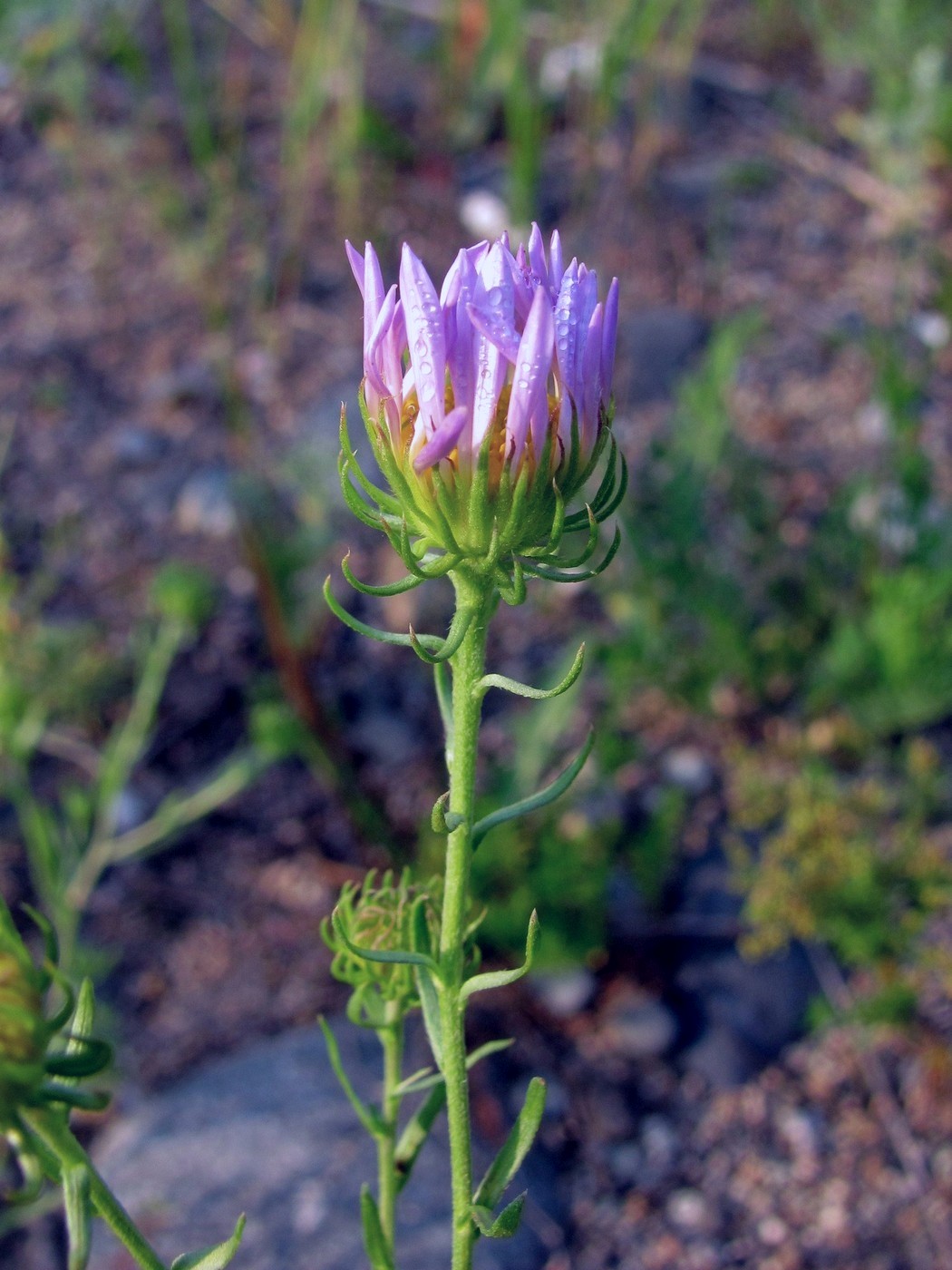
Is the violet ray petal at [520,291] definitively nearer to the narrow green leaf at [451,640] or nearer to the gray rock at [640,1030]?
the narrow green leaf at [451,640]

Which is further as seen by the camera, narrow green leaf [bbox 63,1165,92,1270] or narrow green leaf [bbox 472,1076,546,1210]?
narrow green leaf [bbox 472,1076,546,1210]

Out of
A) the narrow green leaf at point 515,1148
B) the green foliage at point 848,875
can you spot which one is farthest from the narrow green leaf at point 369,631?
the green foliage at point 848,875

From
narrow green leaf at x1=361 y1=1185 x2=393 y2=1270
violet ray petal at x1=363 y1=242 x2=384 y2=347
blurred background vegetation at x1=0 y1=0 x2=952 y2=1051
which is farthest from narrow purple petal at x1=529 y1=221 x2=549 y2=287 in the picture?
blurred background vegetation at x1=0 y1=0 x2=952 y2=1051

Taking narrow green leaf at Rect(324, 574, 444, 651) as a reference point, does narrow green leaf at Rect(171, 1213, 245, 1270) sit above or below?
below

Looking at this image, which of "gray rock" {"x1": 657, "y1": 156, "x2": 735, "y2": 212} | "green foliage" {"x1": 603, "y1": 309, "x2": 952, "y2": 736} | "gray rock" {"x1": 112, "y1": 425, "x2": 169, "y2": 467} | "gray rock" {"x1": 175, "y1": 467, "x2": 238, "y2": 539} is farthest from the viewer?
"gray rock" {"x1": 657, "y1": 156, "x2": 735, "y2": 212}

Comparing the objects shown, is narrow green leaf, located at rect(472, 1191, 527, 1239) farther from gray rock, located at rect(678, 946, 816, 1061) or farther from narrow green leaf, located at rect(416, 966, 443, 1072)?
gray rock, located at rect(678, 946, 816, 1061)

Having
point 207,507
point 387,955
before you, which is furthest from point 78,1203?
point 207,507

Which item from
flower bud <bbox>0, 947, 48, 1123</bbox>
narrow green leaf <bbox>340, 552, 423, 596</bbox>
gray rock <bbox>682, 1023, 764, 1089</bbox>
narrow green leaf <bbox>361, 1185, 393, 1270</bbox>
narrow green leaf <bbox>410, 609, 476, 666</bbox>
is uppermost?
narrow green leaf <bbox>340, 552, 423, 596</bbox>
